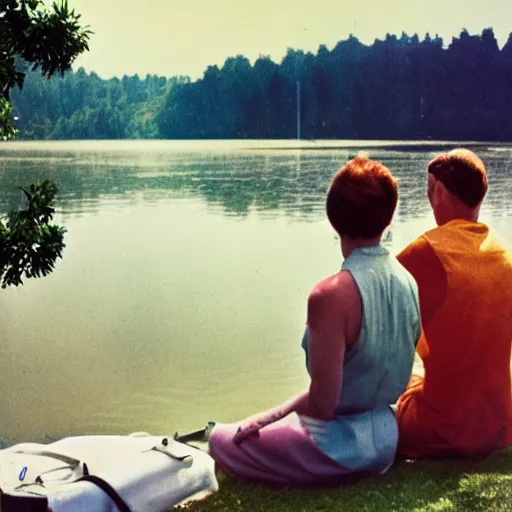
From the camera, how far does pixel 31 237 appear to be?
3.21 meters

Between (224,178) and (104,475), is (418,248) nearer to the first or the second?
(104,475)

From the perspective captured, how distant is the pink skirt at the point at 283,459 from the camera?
3.00 metres

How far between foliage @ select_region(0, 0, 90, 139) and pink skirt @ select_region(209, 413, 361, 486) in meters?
1.37

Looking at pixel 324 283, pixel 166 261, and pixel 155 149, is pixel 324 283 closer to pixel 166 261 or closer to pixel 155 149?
pixel 166 261

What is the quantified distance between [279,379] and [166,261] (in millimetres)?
3598

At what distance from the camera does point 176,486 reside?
2877mm

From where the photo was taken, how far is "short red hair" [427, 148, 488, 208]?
321cm

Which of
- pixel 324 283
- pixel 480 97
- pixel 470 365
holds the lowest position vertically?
pixel 470 365

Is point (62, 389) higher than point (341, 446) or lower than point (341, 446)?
lower

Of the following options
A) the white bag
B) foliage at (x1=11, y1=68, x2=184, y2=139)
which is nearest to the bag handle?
the white bag

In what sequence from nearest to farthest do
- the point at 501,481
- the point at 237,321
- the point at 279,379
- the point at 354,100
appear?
the point at 501,481
the point at 279,379
the point at 237,321
the point at 354,100

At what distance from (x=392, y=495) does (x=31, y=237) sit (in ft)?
5.00

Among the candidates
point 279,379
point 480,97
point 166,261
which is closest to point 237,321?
point 279,379

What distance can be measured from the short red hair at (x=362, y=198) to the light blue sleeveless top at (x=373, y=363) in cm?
8
